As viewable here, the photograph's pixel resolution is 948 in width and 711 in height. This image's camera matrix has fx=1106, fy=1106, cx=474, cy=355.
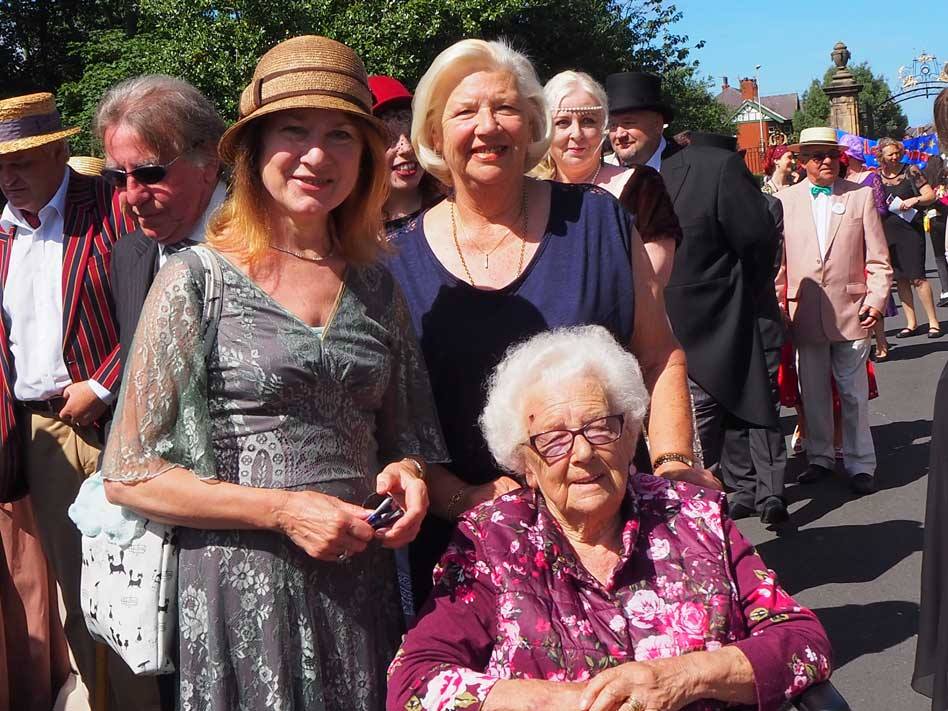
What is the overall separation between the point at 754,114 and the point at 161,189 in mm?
92297

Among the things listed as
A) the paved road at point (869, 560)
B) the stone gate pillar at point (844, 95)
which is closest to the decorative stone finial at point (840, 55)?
the stone gate pillar at point (844, 95)

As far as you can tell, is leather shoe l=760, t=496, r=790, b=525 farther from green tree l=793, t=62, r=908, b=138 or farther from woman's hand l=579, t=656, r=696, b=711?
green tree l=793, t=62, r=908, b=138

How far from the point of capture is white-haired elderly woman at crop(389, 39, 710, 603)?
2.71m

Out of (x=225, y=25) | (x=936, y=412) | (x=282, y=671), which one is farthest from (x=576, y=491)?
(x=225, y=25)

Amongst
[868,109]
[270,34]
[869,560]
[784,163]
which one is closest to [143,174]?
[869,560]

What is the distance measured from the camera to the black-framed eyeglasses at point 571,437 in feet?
8.11

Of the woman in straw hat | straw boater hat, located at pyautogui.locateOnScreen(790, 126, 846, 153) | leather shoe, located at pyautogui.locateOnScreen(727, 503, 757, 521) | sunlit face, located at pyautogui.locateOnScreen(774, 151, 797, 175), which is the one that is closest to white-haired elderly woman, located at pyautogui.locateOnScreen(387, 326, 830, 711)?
the woman in straw hat

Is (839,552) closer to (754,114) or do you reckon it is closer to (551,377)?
(551,377)

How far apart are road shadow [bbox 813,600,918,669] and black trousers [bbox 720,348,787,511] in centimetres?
128

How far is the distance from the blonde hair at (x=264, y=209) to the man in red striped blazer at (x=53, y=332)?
1.63 meters

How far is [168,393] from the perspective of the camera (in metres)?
2.14

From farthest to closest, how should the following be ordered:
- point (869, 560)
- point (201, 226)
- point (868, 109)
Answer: point (868, 109), point (869, 560), point (201, 226)

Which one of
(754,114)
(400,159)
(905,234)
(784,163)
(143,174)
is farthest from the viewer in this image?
(754,114)

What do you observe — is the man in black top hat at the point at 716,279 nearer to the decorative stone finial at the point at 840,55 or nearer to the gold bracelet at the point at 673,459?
the gold bracelet at the point at 673,459
